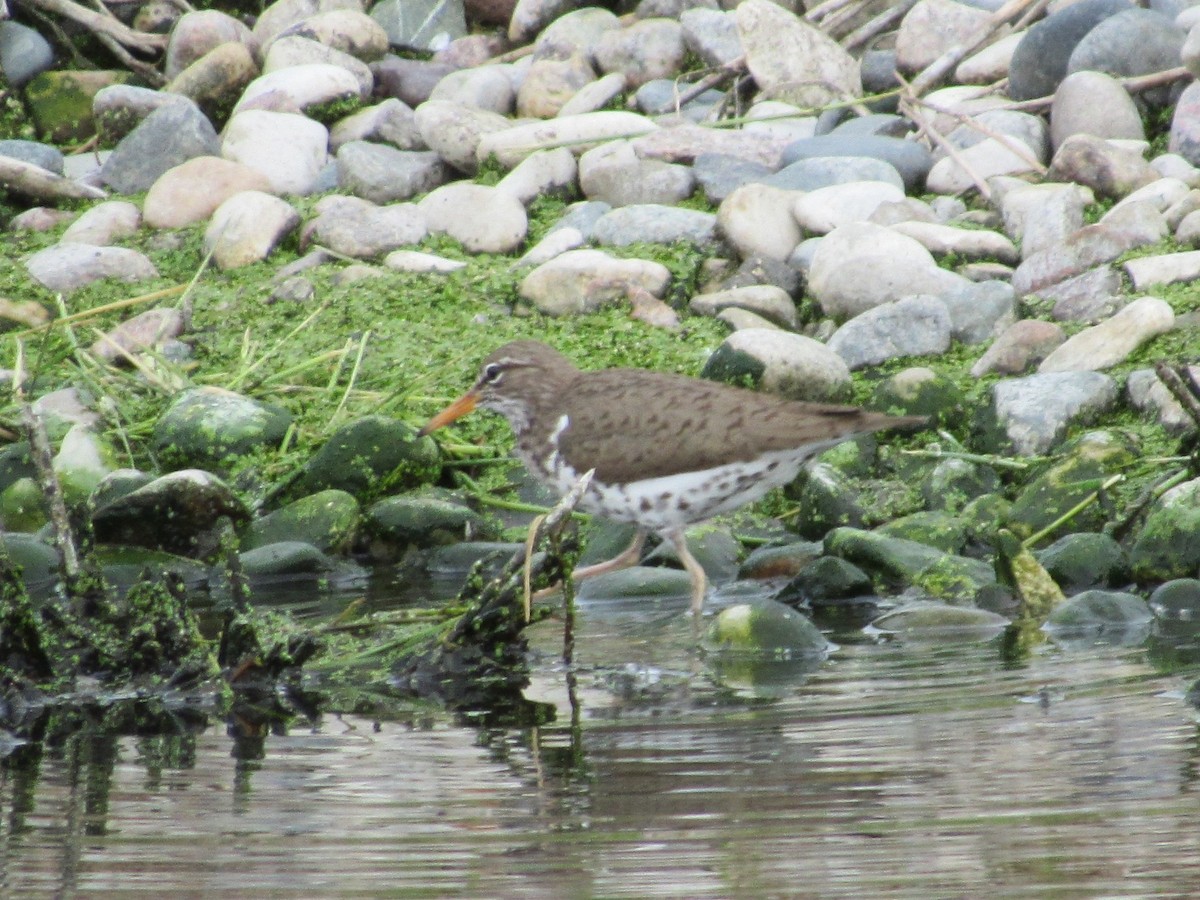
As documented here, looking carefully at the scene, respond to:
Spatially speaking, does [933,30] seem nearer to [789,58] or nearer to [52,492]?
[789,58]

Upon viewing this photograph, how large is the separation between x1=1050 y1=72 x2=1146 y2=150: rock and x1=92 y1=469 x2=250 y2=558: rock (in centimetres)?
558

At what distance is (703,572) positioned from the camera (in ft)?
22.7

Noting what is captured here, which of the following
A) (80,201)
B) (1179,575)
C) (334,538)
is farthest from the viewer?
(80,201)

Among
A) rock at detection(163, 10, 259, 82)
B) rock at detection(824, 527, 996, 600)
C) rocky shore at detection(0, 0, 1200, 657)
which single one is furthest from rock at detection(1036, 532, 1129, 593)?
rock at detection(163, 10, 259, 82)

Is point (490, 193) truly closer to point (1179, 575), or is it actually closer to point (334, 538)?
point (334, 538)

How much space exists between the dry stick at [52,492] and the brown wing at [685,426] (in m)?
2.08

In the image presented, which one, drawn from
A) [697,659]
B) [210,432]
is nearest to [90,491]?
[210,432]

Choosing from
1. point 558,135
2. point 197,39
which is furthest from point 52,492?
point 197,39

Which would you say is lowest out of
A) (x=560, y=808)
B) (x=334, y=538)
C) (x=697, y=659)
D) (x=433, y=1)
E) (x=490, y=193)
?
(x=560, y=808)

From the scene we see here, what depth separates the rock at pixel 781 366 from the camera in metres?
8.03

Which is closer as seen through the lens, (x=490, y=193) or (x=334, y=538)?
(x=334, y=538)

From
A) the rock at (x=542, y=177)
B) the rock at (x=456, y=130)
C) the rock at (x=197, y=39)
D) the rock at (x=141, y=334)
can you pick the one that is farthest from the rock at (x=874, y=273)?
the rock at (x=197, y=39)

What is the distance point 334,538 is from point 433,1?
23.9ft

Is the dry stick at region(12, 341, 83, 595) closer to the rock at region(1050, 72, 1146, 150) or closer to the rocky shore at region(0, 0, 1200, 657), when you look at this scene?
the rocky shore at region(0, 0, 1200, 657)
